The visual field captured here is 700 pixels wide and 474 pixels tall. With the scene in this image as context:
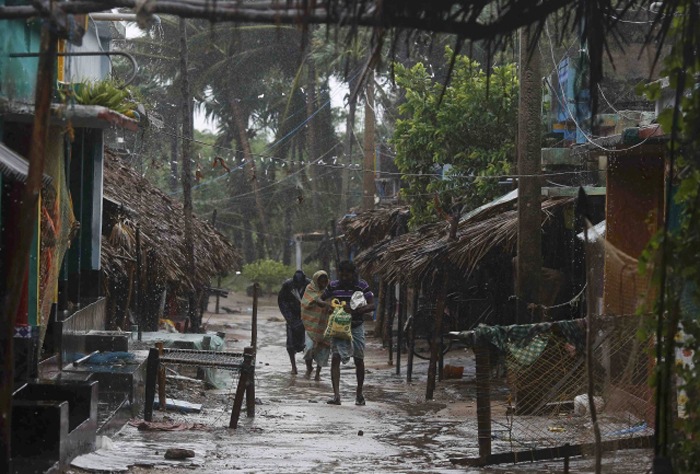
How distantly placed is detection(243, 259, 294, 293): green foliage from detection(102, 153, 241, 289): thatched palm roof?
20924mm

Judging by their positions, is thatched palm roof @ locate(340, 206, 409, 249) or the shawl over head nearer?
the shawl over head

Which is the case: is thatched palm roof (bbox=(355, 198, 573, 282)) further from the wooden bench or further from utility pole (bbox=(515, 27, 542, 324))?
the wooden bench

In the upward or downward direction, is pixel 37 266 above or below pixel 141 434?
above

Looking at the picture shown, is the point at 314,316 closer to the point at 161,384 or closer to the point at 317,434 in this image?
the point at 161,384

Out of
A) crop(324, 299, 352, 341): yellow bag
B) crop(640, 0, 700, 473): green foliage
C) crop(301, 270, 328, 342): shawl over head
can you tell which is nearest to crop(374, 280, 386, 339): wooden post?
crop(301, 270, 328, 342): shawl over head

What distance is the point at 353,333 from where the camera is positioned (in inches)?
573

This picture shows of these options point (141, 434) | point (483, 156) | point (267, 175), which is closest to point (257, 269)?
point (267, 175)

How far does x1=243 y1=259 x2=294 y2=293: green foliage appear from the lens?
149ft

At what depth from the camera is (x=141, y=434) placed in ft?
35.3

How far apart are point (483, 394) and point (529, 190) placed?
4842 mm

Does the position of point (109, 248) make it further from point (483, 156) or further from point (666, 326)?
point (666, 326)

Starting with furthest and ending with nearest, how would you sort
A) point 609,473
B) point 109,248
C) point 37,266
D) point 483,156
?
point 483,156
point 109,248
point 37,266
point 609,473

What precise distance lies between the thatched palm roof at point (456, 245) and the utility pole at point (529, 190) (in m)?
2.04

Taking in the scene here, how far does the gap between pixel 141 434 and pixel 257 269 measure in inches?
1376
